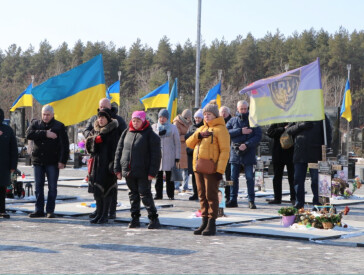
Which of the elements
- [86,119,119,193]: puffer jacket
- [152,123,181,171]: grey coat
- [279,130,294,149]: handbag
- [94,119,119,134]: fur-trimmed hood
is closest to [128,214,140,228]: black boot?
[86,119,119,193]: puffer jacket

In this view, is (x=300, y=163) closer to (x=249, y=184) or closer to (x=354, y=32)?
(x=249, y=184)

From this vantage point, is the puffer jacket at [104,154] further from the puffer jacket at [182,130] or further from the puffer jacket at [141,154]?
the puffer jacket at [182,130]

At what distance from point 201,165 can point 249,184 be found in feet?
11.8

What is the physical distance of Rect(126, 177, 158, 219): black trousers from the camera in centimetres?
1033

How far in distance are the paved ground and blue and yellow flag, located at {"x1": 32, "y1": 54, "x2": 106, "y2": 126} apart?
2.23 metres

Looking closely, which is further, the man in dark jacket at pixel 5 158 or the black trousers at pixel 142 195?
the man in dark jacket at pixel 5 158

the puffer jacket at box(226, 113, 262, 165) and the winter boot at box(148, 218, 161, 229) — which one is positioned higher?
the puffer jacket at box(226, 113, 262, 165)

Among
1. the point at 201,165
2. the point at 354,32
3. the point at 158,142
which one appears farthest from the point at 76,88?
the point at 354,32

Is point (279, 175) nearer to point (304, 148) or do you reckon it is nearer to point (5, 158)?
point (304, 148)

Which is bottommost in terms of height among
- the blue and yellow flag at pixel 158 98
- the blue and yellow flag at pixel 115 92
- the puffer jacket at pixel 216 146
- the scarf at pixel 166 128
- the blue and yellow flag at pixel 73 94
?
the puffer jacket at pixel 216 146

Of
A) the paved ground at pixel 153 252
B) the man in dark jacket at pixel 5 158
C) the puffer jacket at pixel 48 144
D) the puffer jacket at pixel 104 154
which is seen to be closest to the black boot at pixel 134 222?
the paved ground at pixel 153 252

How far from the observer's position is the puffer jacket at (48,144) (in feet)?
37.8

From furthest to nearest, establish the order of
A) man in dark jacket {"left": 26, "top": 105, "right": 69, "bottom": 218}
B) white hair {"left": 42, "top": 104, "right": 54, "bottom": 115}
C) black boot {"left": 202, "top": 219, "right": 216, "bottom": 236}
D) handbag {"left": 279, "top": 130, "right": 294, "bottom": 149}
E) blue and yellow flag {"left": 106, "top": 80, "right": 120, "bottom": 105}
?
1. blue and yellow flag {"left": 106, "top": 80, "right": 120, "bottom": 105}
2. handbag {"left": 279, "top": 130, "right": 294, "bottom": 149}
3. white hair {"left": 42, "top": 104, "right": 54, "bottom": 115}
4. man in dark jacket {"left": 26, "top": 105, "right": 69, "bottom": 218}
5. black boot {"left": 202, "top": 219, "right": 216, "bottom": 236}

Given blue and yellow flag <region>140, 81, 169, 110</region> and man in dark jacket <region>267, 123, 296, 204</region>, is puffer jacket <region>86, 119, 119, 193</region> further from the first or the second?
blue and yellow flag <region>140, 81, 169, 110</region>
